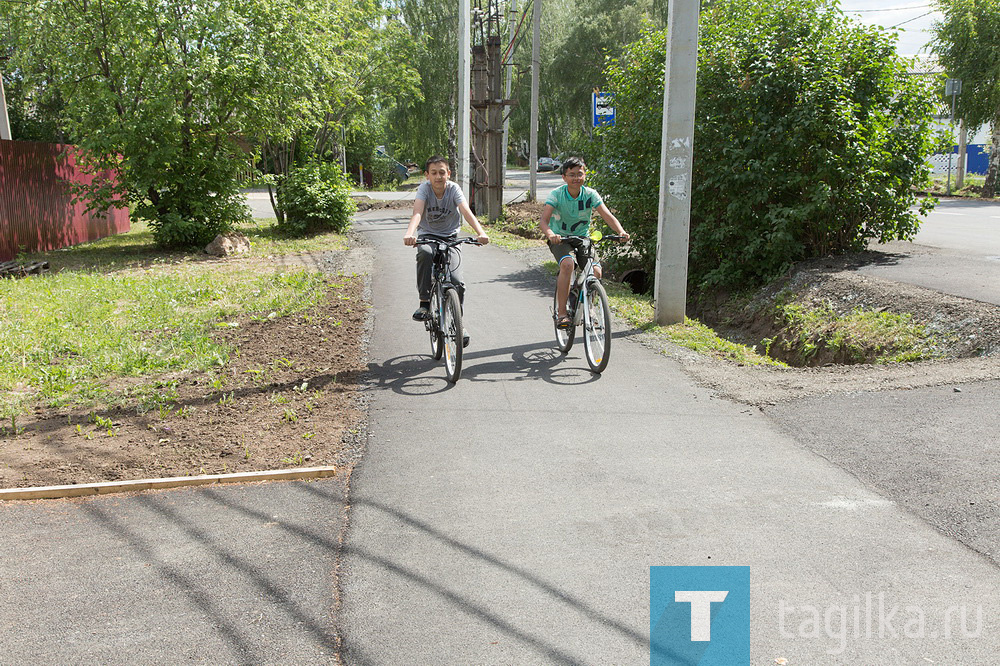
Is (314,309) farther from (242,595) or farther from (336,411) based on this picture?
(242,595)

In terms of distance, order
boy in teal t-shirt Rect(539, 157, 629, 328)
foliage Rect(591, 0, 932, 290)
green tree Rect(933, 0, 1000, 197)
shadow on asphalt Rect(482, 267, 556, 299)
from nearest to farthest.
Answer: boy in teal t-shirt Rect(539, 157, 629, 328)
foliage Rect(591, 0, 932, 290)
shadow on asphalt Rect(482, 267, 556, 299)
green tree Rect(933, 0, 1000, 197)

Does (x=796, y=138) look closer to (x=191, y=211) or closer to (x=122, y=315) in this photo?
(x=122, y=315)

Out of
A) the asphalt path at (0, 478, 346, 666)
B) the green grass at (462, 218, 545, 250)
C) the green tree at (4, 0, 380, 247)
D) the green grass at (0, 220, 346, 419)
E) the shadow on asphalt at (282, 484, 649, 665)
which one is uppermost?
the green tree at (4, 0, 380, 247)

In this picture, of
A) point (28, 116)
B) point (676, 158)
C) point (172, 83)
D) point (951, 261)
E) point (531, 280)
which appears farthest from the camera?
point (28, 116)

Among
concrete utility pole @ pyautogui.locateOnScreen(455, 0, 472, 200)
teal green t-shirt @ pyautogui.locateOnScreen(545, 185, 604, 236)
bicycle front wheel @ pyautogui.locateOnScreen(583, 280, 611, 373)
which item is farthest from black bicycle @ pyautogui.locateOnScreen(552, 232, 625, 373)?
concrete utility pole @ pyautogui.locateOnScreen(455, 0, 472, 200)

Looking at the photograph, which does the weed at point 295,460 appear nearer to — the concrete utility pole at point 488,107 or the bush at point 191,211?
the bush at point 191,211

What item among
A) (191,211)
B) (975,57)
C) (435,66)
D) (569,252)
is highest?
(435,66)

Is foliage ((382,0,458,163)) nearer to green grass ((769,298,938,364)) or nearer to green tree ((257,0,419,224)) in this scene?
green tree ((257,0,419,224))

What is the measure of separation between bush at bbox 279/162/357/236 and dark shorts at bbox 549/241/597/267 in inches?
551

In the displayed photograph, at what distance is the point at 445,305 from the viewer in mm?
7258

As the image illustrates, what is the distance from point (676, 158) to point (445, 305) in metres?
3.28

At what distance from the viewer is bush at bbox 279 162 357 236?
20.6m

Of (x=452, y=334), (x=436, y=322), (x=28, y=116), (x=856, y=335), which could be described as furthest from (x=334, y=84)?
(x=28, y=116)

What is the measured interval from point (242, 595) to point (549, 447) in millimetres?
2397
